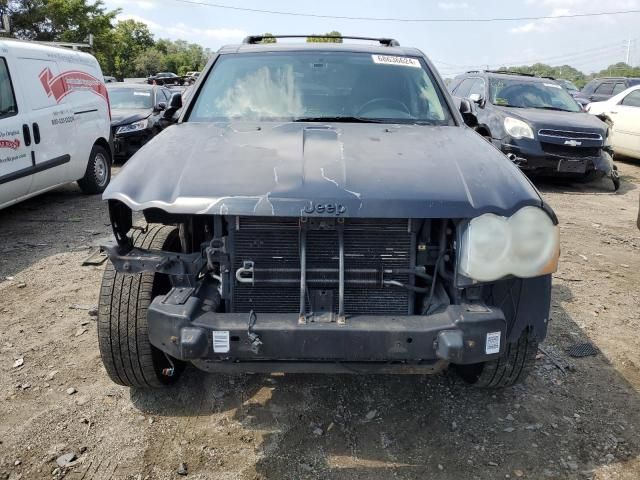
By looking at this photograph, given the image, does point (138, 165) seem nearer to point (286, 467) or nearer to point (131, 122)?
point (286, 467)

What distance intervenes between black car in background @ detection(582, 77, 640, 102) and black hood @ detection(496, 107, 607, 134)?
6.66 m

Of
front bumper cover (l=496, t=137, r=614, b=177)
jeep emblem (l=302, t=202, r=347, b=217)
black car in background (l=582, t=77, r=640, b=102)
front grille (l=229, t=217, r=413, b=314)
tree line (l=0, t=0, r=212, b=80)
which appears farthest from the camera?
tree line (l=0, t=0, r=212, b=80)

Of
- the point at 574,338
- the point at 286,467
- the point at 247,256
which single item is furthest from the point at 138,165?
the point at 574,338

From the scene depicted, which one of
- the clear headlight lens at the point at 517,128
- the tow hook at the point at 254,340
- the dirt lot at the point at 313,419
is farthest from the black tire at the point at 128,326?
the clear headlight lens at the point at 517,128

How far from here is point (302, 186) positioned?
2.34m

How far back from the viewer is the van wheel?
7.79m

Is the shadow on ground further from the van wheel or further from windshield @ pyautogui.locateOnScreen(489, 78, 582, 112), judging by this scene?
windshield @ pyautogui.locateOnScreen(489, 78, 582, 112)

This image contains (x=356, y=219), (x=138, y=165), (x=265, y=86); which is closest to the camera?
(x=356, y=219)

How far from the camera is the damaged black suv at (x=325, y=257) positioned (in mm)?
2275

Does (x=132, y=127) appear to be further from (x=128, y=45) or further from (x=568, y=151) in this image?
(x=128, y=45)

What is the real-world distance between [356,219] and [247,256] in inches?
20.7

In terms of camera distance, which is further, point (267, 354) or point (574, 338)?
point (574, 338)

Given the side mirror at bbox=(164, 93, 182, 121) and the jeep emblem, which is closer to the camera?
the jeep emblem

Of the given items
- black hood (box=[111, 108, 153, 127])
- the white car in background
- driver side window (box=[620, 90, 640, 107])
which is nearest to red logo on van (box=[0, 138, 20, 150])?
black hood (box=[111, 108, 153, 127])
